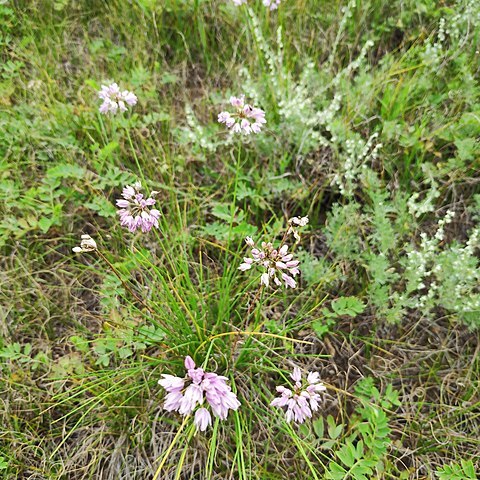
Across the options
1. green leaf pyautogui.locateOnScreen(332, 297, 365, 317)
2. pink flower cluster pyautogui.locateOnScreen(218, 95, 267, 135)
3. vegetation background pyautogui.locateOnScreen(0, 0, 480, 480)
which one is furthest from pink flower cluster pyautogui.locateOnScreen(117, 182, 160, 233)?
green leaf pyautogui.locateOnScreen(332, 297, 365, 317)

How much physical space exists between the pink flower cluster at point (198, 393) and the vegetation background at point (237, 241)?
0.39 m

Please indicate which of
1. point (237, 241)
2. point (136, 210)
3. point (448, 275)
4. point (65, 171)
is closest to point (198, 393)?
point (136, 210)

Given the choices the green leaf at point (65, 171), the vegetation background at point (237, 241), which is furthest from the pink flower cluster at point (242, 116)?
the green leaf at point (65, 171)

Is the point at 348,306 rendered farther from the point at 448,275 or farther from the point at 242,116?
the point at 242,116

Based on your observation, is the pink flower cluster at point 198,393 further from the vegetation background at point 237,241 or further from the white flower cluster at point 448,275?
the white flower cluster at point 448,275

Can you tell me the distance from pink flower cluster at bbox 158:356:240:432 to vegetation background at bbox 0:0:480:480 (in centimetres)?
39

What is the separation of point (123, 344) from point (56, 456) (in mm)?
586

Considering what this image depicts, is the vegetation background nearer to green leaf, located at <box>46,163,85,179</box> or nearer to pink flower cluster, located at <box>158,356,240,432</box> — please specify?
green leaf, located at <box>46,163,85,179</box>

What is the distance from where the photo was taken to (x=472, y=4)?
9.45 ft

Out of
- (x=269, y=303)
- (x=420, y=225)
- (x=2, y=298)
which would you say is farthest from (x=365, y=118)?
(x=2, y=298)

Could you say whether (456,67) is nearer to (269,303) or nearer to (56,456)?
(269,303)

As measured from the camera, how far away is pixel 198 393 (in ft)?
4.48

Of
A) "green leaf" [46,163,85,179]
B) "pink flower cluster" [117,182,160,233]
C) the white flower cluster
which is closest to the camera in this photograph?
"pink flower cluster" [117,182,160,233]

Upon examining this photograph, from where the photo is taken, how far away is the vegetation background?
6.75ft
